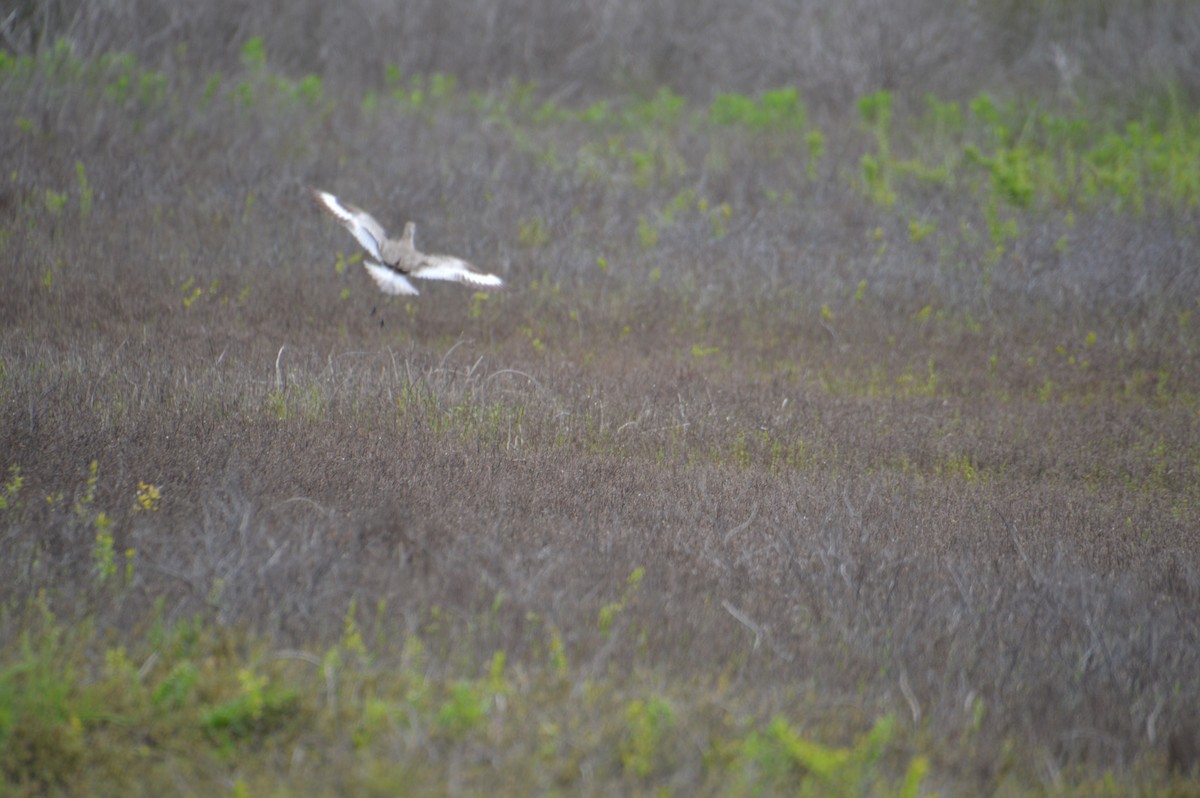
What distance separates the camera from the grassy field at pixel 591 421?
116 inches

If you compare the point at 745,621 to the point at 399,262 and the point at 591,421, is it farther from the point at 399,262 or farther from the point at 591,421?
the point at 399,262

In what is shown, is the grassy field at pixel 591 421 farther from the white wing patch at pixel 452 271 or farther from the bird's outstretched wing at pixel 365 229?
the bird's outstretched wing at pixel 365 229

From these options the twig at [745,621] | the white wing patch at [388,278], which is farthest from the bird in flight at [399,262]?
the twig at [745,621]

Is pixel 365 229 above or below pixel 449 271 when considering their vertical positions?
above

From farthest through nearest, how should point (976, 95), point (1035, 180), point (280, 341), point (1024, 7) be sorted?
point (1024, 7) → point (976, 95) → point (1035, 180) → point (280, 341)

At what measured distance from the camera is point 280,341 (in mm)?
7285

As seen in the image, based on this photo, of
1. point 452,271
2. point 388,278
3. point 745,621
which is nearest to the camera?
point 745,621

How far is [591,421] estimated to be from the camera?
596 centimetres

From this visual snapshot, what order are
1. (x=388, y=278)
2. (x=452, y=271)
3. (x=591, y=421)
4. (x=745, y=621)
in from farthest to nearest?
(x=388, y=278)
(x=452, y=271)
(x=591, y=421)
(x=745, y=621)

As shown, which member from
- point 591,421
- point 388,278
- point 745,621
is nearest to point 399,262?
point 388,278

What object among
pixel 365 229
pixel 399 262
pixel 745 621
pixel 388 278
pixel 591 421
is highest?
pixel 365 229

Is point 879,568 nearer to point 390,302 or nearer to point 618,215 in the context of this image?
point 390,302

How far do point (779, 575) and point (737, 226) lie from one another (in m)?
6.73

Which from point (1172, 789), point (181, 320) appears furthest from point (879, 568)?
point (181, 320)
